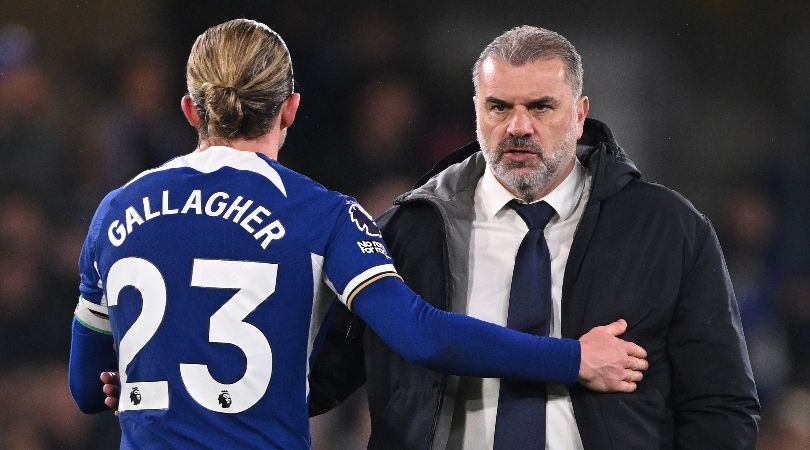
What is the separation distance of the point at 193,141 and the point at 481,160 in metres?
1.58

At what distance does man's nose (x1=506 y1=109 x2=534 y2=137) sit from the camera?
173 cm

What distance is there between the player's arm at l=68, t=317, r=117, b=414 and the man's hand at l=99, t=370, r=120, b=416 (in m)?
0.03

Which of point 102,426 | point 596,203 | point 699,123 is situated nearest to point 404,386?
point 596,203

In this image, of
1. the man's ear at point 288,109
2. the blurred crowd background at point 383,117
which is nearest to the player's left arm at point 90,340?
the man's ear at point 288,109

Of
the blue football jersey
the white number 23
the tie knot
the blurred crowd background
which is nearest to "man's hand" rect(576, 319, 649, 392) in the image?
the tie knot

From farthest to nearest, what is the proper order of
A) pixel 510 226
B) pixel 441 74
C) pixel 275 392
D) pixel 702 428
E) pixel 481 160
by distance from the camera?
pixel 441 74
pixel 481 160
pixel 510 226
pixel 702 428
pixel 275 392

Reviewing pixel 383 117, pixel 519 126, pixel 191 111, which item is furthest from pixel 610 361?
pixel 383 117

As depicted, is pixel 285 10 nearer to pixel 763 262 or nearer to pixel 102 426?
pixel 102 426

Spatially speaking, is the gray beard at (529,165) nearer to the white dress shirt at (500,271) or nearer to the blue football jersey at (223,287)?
the white dress shirt at (500,271)

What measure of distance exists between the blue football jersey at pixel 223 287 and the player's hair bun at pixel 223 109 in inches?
1.2

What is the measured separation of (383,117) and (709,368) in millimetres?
1838

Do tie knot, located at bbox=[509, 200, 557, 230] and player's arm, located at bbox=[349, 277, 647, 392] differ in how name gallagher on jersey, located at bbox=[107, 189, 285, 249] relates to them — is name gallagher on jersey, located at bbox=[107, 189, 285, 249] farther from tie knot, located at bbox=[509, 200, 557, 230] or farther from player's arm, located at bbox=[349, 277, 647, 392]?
tie knot, located at bbox=[509, 200, 557, 230]

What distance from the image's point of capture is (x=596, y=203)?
1.71 metres

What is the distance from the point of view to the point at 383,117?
10.8 ft
